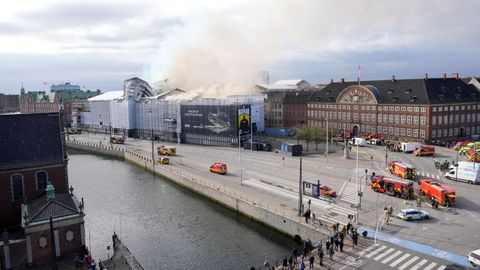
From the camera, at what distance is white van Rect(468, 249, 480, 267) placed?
2913 centimetres

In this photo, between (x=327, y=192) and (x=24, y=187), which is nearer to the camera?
(x=24, y=187)

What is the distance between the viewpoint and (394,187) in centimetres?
4691

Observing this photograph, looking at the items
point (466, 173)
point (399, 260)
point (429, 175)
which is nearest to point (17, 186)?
point (399, 260)

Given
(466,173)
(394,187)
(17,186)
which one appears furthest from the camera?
(466,173)

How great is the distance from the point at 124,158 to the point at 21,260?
60.7 m

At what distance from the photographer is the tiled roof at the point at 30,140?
39053 millimetres

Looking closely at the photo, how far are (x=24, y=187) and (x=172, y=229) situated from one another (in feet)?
49.5

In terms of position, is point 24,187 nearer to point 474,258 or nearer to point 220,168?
point 220,168

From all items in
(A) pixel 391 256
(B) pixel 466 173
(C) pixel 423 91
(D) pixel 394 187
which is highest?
(C) pixel 423 91

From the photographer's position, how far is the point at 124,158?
92250mm

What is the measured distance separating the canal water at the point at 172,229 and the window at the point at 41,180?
22.9 ft

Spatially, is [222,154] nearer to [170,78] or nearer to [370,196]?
[370,196]

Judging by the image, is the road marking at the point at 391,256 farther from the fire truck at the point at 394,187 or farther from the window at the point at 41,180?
the window at the point at 41,180

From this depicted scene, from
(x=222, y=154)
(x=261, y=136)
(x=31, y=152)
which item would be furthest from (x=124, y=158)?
(x=31, y=152)
